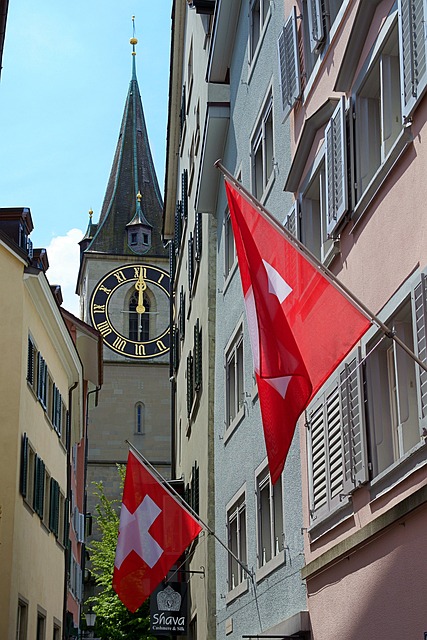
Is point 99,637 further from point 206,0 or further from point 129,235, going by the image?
point 129,235

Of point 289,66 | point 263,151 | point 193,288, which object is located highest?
point 193,288

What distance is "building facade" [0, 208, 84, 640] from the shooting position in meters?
21.4

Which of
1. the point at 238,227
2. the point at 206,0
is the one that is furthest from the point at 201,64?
the point at 238,227

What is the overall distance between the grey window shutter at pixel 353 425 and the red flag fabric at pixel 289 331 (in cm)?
225

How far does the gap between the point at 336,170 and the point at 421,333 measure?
2.91 metres

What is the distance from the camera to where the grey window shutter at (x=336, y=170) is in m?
10.4

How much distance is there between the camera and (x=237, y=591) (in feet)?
55.2

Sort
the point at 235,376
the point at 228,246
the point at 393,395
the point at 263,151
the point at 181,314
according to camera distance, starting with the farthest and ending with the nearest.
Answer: the point at 181,314 → the point at 228,246 → the point at 235,376 → the point at 263,151 → the point at 393,395

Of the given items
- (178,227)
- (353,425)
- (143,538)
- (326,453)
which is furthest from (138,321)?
(353,425)

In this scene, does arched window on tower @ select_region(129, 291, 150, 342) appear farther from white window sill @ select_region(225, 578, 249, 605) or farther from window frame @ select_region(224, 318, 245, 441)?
white window sill @ select_region(225, 578, 249, 605)

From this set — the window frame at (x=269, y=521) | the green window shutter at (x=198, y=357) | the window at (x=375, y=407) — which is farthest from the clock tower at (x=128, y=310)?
the window at (x=375, y=407)

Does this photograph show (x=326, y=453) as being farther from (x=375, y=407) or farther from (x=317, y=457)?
(x=375, y=407)

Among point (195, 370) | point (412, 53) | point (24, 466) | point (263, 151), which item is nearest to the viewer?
point (412, 53)

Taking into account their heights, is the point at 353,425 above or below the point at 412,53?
below
